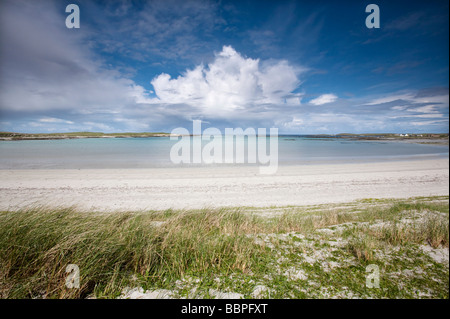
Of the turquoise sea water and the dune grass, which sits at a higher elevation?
the turquoise sea water

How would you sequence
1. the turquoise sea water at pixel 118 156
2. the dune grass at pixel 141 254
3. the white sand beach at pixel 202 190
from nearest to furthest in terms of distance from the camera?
the dune grass at pixel 141 254 → the white sand beach at pixel 202 190 → the turquoise sea water at pixel 118 156

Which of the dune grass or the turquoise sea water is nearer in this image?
the dune grass

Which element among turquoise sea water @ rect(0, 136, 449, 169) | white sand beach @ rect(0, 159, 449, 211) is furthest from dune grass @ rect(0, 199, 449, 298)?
white sand beach @ rect(0, 159, 449, 211)

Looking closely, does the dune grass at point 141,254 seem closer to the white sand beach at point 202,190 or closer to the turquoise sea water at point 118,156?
the turquoise sea water at point 118,156

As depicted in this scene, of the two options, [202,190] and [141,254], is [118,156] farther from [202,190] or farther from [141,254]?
[141,254]

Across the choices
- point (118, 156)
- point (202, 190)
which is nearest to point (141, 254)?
point (202, 190)

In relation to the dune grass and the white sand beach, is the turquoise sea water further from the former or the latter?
the dune grass

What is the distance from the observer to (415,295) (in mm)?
2955

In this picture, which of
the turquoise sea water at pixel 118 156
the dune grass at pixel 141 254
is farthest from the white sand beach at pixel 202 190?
the dune grass at pixel 141 254

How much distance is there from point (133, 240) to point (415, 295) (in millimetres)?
5077

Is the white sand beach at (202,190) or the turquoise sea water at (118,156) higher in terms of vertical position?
the turquoise sea water at (118,156)

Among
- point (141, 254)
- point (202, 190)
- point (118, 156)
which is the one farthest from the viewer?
point (118, 156)
